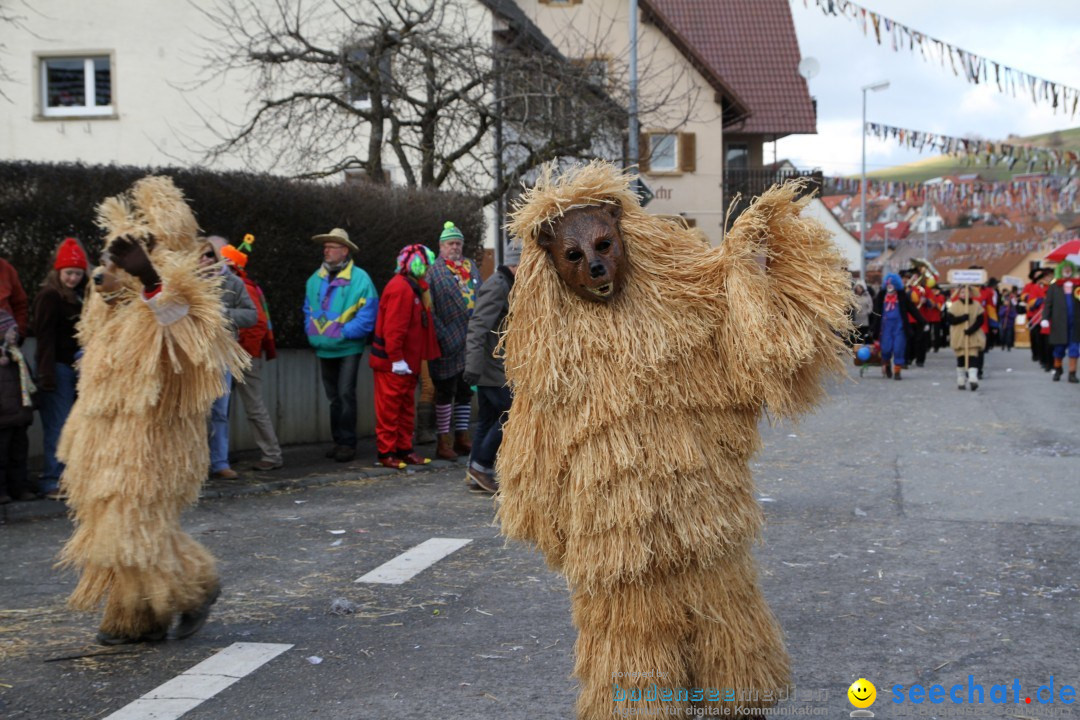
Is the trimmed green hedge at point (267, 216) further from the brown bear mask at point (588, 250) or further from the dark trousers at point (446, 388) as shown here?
the brown bear mask at point (588, 250)

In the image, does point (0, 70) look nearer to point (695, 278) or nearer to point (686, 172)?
point (695, 278)

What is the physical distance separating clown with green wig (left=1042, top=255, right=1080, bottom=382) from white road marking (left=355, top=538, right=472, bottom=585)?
1500 cm

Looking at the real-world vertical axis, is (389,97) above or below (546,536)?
above

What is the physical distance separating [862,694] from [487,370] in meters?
4.94

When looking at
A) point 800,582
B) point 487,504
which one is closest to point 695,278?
point 800,582

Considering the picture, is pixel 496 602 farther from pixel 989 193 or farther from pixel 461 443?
pixel 989 193

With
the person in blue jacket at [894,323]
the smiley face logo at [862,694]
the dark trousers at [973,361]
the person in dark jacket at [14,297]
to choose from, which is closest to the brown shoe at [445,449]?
the person in dark jacket at [14,297]

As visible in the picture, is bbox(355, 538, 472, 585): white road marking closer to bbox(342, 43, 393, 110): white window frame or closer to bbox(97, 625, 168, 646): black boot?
bbox(97, 625, 168, 646): black boot

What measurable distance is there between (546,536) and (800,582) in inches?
105

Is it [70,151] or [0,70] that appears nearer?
[0,70]

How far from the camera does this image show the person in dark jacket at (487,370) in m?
8.39

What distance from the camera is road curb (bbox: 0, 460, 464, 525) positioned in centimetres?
808

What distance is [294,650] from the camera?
194 inches

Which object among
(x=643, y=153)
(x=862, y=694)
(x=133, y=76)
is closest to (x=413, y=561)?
(x=862, y=694)
